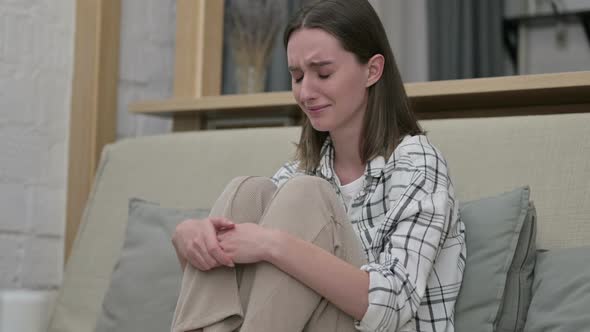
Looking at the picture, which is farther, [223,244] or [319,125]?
[319,125]

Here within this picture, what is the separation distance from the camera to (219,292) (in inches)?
49.6

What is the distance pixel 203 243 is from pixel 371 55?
481 mm

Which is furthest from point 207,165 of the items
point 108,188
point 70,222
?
point 70,222

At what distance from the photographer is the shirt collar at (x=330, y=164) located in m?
1.49

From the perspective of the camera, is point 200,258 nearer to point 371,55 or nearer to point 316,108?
point 316,108

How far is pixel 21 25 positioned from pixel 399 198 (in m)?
1.40

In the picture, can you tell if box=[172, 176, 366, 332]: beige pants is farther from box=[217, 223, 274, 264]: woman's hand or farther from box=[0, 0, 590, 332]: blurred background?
box=[0, 0, 590, 332]: blurred background

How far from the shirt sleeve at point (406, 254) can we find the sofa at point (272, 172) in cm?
16

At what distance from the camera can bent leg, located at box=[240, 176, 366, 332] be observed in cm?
121

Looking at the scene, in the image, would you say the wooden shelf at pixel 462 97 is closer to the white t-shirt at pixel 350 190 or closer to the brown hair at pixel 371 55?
the brown hair at pixel 371 55

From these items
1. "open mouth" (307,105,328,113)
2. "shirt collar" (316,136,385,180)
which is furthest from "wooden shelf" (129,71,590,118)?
"open mouth" (307,105,328,113)

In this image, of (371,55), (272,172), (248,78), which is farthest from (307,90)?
(248,78)

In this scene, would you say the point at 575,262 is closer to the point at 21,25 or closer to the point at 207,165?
the point at 207,165

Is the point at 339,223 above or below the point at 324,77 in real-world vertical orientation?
below
